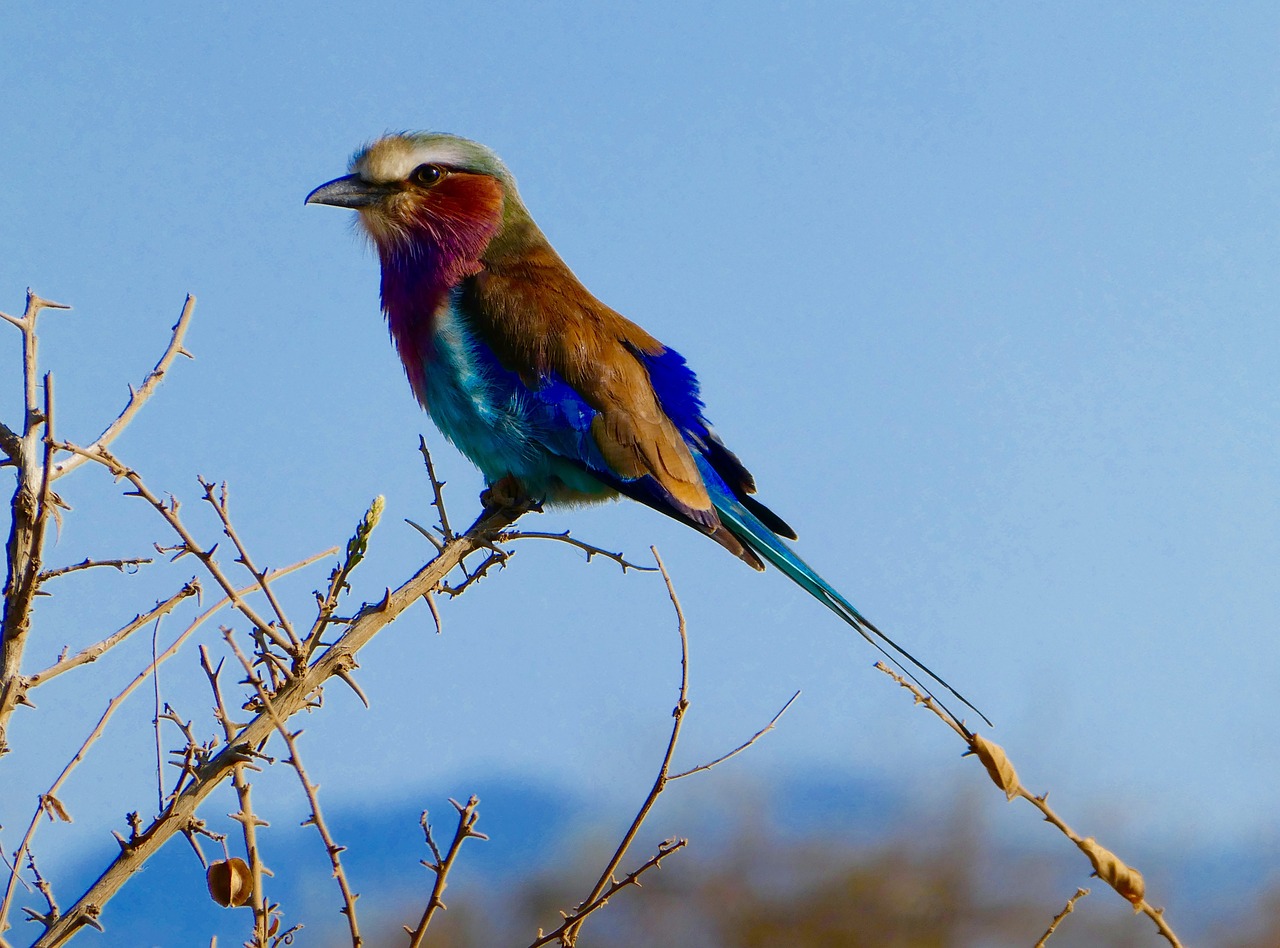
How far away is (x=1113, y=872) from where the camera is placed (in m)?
1.54

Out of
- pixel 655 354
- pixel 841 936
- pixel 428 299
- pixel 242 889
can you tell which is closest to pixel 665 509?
pixel 655 354

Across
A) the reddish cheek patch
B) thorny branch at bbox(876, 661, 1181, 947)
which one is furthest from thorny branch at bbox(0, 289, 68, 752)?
the reddish cheek patch

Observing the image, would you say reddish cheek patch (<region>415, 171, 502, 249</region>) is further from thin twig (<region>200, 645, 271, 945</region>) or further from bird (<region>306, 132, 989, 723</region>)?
thin twig (<region>200, 645, 271, 945</region>)

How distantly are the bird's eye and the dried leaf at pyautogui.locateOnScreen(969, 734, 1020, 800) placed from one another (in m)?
2.96

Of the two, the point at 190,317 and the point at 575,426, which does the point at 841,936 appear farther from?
the point at 190,317

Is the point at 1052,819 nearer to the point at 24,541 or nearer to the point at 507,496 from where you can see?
the point at 24,541

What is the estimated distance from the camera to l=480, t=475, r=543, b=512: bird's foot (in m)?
3.44

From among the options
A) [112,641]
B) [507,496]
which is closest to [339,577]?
[112,641]

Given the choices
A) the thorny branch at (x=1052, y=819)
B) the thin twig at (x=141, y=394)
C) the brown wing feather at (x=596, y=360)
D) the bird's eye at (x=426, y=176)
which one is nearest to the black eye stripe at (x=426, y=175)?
the bird's eye at (x=426, y=176)

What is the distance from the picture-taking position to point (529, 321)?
353cm

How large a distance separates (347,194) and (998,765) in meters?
3.06

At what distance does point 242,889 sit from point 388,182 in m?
2.66

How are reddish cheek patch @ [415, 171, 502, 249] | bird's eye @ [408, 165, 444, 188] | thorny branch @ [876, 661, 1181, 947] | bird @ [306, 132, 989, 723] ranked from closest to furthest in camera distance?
thorny branch @ [876, 661, 1181, 947] → bird @ [306, 132, 989, 723] → reddish cheek patch @ [415, 171, 502, 249] → bird's eye @ [408, 165, 444, 188]

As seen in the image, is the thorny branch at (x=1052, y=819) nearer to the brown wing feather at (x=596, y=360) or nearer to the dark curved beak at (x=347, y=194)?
the brown wing feather at (x=596, y=360)
